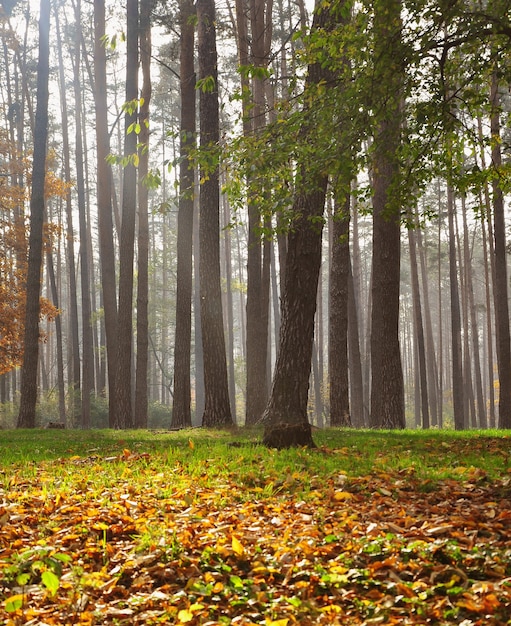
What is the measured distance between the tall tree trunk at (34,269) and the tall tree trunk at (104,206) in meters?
2.52

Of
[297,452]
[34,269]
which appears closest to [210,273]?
[34,269]

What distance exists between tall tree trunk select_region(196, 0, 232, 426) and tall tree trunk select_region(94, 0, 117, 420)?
5.51m

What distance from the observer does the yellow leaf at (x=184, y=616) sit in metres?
3.53

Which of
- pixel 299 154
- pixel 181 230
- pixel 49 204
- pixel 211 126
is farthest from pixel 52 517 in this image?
pixel 49 204

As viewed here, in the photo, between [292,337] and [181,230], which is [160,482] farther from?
[181,230]

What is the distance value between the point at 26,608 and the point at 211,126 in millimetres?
10625

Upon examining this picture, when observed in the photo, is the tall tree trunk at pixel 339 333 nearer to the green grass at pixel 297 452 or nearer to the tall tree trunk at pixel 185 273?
the green grass at pixel 297 452

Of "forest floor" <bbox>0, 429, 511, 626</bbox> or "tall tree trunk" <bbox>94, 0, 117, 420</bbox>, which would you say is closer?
"forest floor" <bbox>0, 429, 511, 626</bbox>

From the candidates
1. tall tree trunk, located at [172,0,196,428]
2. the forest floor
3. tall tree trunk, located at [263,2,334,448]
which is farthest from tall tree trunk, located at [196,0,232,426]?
the forest floor

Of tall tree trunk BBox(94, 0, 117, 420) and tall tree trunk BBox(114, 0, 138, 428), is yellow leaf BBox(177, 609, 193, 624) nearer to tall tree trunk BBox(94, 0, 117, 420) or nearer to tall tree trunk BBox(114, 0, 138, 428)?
tall tree trunk BBox(114, 0, 138, 428)

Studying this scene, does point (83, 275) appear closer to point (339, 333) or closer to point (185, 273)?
point (185, 273)

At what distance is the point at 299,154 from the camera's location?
8.14 metres

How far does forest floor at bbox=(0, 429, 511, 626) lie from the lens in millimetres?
3684

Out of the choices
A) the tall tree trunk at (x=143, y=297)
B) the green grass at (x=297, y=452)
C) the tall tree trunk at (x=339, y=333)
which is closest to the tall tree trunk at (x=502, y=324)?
the tall tree trunk at (x=339, y=333)
